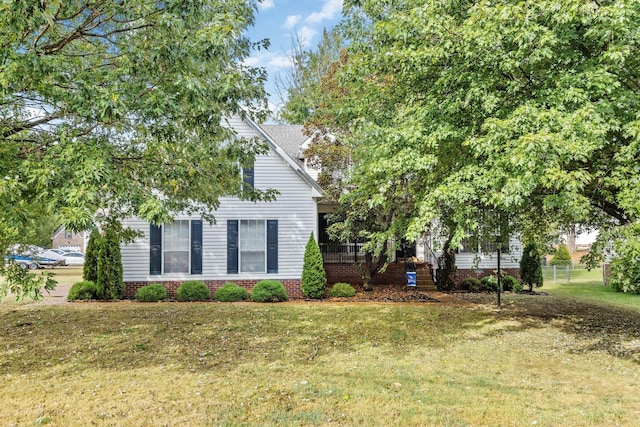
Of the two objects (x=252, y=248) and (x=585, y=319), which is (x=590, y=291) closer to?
(x=585, y=319)

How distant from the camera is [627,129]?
19.6 feet

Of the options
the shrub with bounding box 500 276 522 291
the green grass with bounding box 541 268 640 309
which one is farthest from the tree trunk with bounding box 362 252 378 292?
the green grass with bounding box 541 268 640 309

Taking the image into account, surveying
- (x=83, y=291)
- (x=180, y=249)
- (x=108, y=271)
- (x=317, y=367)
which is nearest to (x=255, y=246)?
(x=180, y=249)

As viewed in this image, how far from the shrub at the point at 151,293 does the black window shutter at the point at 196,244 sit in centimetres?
113

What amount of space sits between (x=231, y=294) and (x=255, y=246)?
1813 mm

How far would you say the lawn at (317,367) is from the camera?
4961mm

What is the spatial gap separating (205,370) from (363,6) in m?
8.09

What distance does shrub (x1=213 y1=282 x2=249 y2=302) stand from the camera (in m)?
13.3

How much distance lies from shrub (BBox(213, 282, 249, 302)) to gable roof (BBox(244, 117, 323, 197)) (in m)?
4.01

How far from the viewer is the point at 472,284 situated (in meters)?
16.2

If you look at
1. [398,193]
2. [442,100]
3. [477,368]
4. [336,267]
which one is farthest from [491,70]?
[336,267]

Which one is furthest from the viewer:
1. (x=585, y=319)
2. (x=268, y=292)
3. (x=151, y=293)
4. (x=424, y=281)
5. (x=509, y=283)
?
(x=424, y=281)

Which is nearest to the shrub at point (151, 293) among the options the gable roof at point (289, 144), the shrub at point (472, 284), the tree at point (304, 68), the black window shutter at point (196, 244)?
the black window shutter at point (196, 244)

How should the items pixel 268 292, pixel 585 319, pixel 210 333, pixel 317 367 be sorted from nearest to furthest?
pixel 317 367 < pixel 210 333 < pixel 585 319 < pixel 268 292
